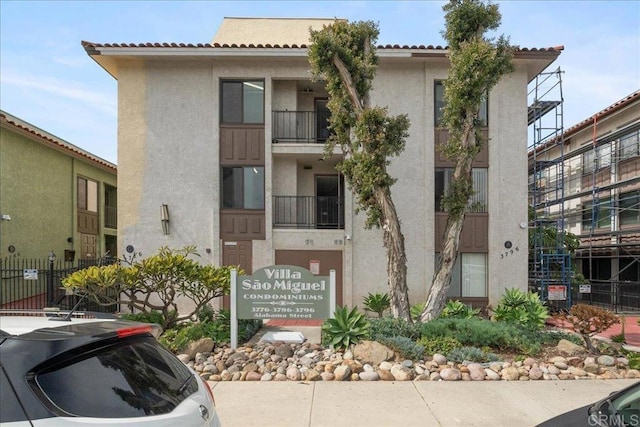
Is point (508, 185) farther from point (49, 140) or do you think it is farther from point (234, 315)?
point (49, 140)

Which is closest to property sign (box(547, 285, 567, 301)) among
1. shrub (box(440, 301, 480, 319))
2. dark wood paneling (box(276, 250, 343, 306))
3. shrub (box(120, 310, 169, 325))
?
shrub (box(440, 301, 480, 319))

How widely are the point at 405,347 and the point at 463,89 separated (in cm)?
505

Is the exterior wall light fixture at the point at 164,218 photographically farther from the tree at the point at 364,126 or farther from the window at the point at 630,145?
the window at the point at 630,145

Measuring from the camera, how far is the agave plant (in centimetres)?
724

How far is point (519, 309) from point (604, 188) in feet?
35.2

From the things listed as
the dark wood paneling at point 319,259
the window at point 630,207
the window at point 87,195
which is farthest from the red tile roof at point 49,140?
the window at point 630,207

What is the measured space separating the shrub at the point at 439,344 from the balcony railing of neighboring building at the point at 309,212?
237 inches

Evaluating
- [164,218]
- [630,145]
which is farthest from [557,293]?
[164,218]

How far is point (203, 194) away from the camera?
489 inches

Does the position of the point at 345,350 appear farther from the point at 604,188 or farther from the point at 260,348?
the point at 604,188

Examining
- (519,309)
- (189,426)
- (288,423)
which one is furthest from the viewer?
(519,309)

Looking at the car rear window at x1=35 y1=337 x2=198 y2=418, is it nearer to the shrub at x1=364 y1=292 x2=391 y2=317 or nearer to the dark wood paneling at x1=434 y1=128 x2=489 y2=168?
the shrub at x1=364 y1=292 x2=391 y2=317

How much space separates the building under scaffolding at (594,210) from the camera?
553 inches

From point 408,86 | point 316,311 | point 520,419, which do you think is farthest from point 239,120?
point 520,419
